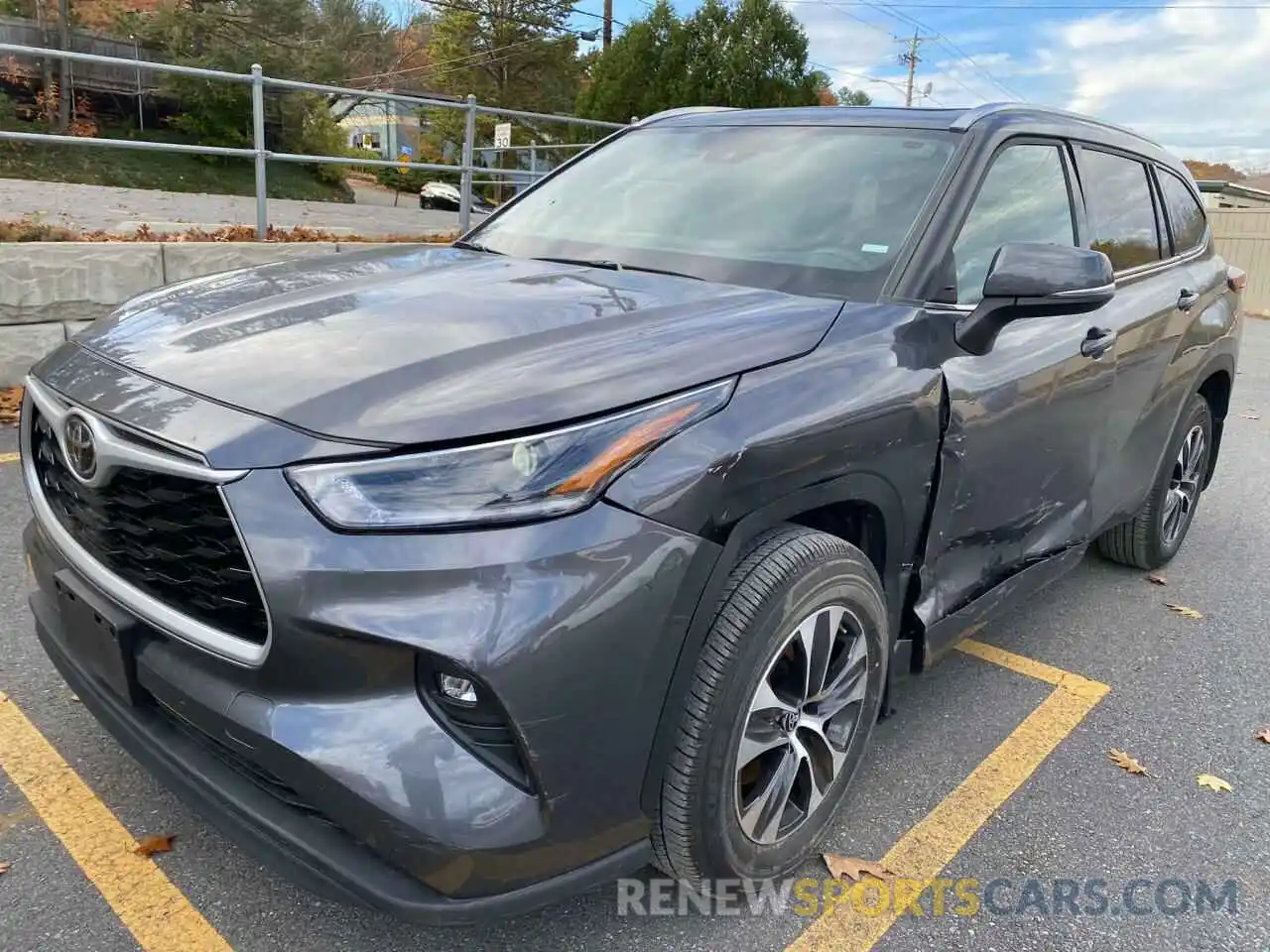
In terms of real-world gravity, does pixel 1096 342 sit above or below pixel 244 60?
below

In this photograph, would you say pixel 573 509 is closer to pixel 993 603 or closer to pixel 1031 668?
pixel 993 603

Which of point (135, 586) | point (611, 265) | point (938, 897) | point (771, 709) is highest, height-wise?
point (611, 265)

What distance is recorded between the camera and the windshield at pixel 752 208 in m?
2.67

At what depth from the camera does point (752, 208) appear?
292 cm

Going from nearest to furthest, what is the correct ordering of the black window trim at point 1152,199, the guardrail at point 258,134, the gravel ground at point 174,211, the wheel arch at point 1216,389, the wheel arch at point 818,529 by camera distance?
the wheel arch at point 818,529, the black window trim at point 1152,199, the wheel arch at point 1216,389, the guardrail at point 258,134, the gravel ground at point 174,211

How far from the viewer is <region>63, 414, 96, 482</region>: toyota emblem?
75.2 inches

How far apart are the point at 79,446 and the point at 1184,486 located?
444cm

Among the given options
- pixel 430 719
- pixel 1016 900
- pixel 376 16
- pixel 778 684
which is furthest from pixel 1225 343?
pixel 376 16

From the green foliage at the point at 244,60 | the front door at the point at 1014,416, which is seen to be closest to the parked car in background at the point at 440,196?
the green foliage at the point at 244,60

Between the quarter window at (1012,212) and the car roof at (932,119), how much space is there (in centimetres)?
9

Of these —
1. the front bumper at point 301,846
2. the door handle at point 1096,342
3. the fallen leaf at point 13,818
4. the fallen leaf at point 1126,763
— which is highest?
the door handle at point 1096,342

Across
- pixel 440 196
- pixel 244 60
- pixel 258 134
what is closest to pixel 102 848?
pixel 258 134

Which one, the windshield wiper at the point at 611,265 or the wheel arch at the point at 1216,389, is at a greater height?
the windshield wiper at the point at 611,265

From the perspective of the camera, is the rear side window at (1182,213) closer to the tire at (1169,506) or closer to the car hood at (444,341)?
the tire at (1169,506)
